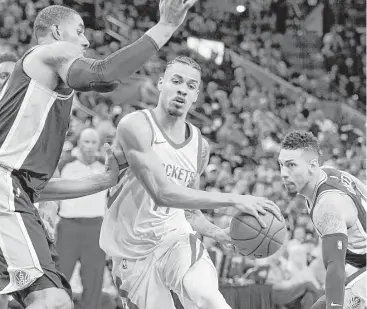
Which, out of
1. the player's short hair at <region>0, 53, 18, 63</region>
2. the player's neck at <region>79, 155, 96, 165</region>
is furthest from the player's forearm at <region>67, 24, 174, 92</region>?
the player's neck at <region>79, 155, 96, 165</region>

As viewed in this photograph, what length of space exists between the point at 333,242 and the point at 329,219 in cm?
16

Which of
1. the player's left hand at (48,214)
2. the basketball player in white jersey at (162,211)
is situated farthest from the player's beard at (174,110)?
the player's left hand at (48,214)

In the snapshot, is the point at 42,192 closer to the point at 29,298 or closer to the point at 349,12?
the point at 29,298

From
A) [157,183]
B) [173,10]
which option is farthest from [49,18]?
[157,183]

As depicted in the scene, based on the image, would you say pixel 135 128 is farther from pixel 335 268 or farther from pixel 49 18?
pixel 335 268

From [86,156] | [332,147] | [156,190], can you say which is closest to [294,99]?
[332,147]

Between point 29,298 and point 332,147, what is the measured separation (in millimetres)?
11224

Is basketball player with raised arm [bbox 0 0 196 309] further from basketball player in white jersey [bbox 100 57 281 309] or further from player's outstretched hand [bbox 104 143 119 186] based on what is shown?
basketball player in white jersey [bbox 100 57 281 309]

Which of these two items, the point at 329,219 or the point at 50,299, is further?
the point at 329,219

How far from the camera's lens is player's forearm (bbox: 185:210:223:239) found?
457cm

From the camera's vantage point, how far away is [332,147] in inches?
544

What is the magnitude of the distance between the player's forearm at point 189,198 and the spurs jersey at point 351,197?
0.90m

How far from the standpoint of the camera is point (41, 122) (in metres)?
3.44

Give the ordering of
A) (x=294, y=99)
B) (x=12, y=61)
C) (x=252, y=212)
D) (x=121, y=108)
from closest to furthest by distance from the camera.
A: (x=252, y=212)
(x=12, y=61)
(x=121, y=108)
(x=294, y=99)
